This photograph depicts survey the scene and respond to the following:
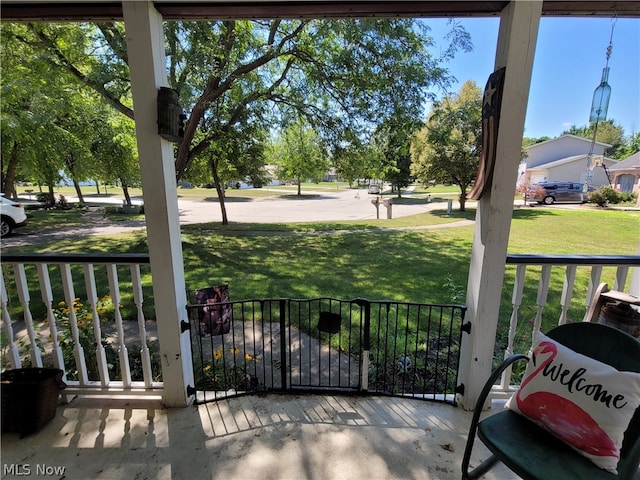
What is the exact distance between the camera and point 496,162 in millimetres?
1479

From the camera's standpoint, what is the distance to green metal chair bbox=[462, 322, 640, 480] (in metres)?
1.02

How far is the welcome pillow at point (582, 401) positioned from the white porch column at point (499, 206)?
0.43 metres

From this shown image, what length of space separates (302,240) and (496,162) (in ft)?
20.8

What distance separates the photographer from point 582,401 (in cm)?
109

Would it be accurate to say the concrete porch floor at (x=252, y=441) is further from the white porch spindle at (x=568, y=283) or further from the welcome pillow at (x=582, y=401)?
the white porch spindle at (x=568, y=283)

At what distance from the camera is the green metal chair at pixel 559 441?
40.0 inches

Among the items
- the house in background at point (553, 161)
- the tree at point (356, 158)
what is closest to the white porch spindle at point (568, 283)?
the tree at point (356, 158)

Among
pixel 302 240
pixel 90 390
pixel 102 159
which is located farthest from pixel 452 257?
pixel 102 159

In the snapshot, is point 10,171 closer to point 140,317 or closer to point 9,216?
point 9,216

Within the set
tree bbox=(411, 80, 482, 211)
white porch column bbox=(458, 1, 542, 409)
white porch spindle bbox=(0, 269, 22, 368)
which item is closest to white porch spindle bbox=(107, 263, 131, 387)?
white porch spindle bbox=(0, 269, 22, 368)

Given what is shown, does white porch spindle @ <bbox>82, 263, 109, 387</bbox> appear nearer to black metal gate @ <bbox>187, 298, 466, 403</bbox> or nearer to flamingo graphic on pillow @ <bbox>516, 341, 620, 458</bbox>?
black metal gate @ <bbox>187, 298, 466, 403</bbox>

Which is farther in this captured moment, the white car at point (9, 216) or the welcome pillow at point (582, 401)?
the white car at point (9, 216)

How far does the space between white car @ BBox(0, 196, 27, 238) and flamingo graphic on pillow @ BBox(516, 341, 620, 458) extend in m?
10.0

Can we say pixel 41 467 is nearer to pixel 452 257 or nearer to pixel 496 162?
pixel 496 162
